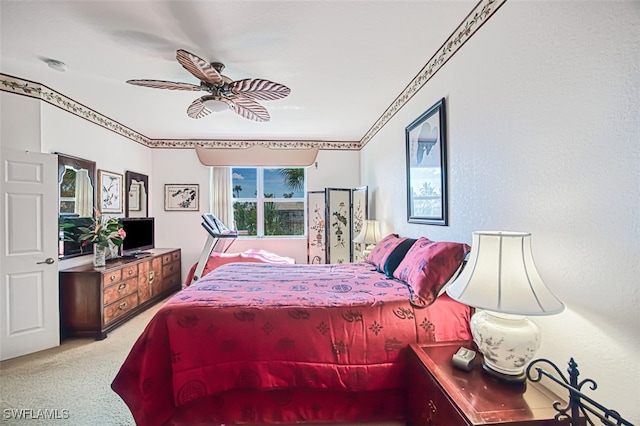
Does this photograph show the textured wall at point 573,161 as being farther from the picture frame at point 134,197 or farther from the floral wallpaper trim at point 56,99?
the picture frame at point 134,197

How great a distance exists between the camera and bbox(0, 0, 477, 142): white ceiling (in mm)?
1721

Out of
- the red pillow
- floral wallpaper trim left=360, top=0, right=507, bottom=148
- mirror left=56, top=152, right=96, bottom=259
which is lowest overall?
the red pillow

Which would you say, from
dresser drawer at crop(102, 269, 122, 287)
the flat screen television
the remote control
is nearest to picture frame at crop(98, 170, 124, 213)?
the flat screen television

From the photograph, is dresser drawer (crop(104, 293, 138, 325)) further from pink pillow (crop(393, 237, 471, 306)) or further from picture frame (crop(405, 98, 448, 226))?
picture frame (crop(405, 98, 448, 226))

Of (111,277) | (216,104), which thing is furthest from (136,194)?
(216,104)

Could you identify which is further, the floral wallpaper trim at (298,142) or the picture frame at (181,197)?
the picture frame at (181,197)

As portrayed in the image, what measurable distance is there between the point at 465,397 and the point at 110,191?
450cm

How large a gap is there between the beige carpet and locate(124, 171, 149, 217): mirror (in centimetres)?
204

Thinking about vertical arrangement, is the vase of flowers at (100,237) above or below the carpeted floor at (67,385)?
above

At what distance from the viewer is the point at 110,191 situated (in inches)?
149

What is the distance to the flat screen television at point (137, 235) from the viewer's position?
147 inches

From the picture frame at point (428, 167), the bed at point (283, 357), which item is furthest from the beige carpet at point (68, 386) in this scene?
the picture frame at point (428, 167)

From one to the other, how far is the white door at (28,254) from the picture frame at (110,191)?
2.93 feet

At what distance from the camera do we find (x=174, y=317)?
1.60 m
